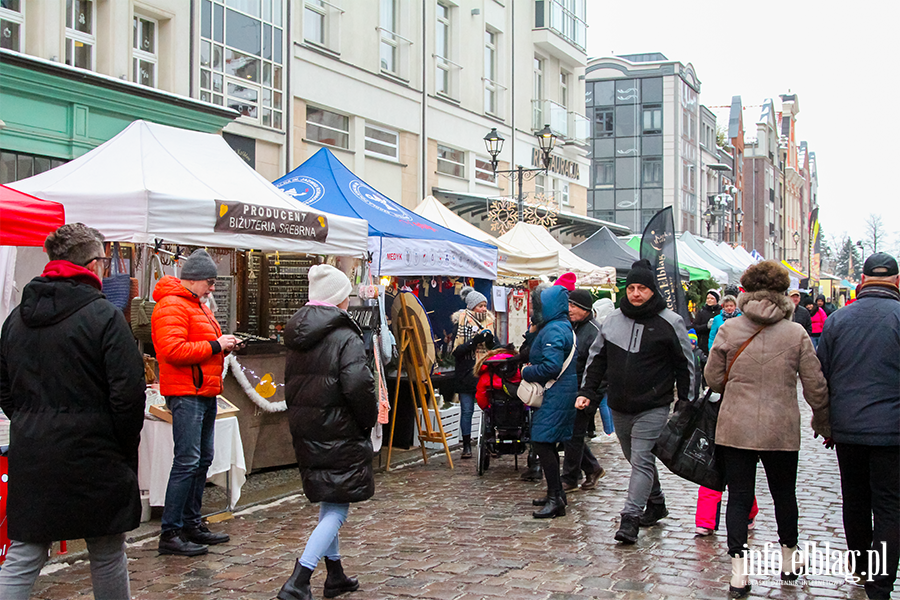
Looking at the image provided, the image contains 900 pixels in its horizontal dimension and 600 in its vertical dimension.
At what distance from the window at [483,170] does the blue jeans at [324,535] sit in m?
20.2

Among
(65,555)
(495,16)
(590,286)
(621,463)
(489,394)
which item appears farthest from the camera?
(495,16)

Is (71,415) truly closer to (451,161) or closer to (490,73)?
(451,161)

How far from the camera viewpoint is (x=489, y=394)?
8500mm

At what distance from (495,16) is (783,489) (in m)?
22.3

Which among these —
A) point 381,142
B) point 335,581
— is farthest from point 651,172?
point 335,581

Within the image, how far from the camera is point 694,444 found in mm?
5516

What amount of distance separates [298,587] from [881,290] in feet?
11.8

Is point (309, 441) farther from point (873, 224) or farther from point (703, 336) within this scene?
point (873, 224)

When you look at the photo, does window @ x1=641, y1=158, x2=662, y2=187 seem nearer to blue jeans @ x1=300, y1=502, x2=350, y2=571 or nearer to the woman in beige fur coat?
the woman in beige fur coat

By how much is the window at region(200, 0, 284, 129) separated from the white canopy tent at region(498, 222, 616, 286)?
514cm

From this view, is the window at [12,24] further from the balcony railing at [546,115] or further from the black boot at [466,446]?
the balcony railing at [546,115]

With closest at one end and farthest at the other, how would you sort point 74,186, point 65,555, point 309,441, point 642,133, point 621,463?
point 309,441, point 65,555, point 74,186, point 621,463, point 642,133

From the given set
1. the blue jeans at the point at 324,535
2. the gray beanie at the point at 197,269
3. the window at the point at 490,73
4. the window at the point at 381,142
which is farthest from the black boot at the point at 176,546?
the window at the point at 490,73

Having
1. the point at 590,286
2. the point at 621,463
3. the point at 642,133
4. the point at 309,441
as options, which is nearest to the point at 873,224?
the point at 642,133
